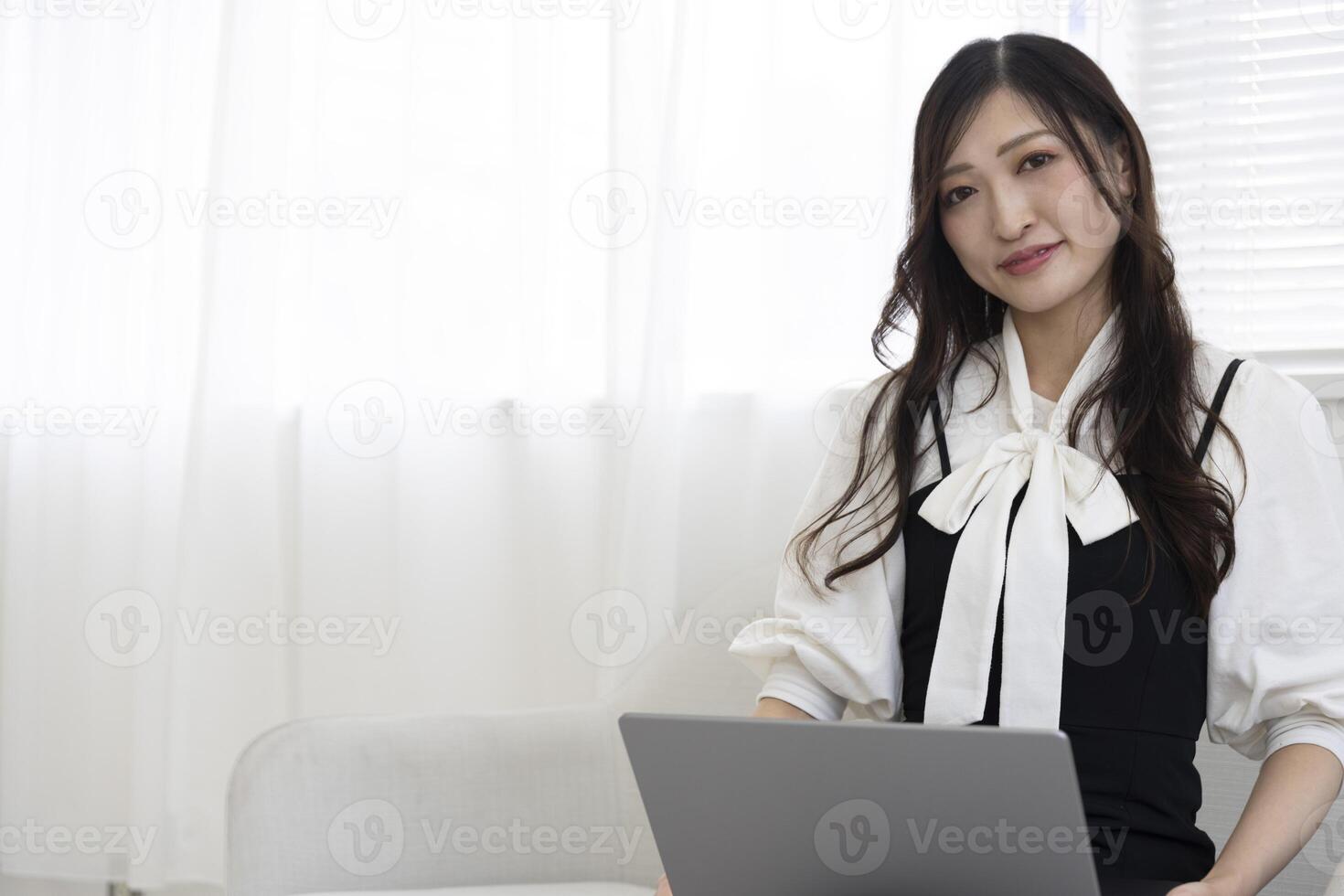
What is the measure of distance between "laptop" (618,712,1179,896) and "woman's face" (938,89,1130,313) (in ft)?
1.93

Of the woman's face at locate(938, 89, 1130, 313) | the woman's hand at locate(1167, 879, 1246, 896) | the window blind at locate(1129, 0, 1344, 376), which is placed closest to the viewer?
the woman's hand at locate(1167, 879, 1246, 896)

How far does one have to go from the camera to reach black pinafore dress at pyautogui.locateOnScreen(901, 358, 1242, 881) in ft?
3.44

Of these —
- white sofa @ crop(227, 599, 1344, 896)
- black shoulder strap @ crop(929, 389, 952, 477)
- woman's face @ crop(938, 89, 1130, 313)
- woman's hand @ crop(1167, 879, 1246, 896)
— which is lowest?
white sofa @ crop(227, 599, 1344, 896)

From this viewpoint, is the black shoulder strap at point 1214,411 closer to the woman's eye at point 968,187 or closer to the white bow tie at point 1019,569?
the white bow tie at point 1019,569

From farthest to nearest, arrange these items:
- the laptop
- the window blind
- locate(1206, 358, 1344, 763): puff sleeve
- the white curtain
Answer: the white curtain → the window blind → locate(1206, 358, 1344, 763): puff sleeve → the laptop

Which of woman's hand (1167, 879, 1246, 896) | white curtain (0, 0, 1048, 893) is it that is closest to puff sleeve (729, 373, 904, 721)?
woman's hand (1167, 879, 1246, 896)

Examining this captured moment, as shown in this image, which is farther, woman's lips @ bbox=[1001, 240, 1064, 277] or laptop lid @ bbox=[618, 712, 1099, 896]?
woman's lips @ bbox=[1001, 240, 1064, 277]

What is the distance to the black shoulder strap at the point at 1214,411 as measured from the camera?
111 cm

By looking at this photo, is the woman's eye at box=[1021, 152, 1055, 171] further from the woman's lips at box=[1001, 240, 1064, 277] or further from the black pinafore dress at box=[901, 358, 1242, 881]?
the black pinafore dress at box=[901, 358, 1242, 881]

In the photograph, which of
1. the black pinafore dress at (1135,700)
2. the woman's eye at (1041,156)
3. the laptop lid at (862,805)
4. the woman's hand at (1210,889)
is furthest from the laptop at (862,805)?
the woman's eye at (1041,156)

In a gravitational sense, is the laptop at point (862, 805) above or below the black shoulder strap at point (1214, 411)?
below

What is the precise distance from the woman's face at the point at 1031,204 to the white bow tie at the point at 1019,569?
0.32 feet

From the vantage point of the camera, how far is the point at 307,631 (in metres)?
2.01

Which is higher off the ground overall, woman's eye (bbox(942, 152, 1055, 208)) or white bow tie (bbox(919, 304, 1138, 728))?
woman's eye (bbox(942, 152, 1055, 208))
